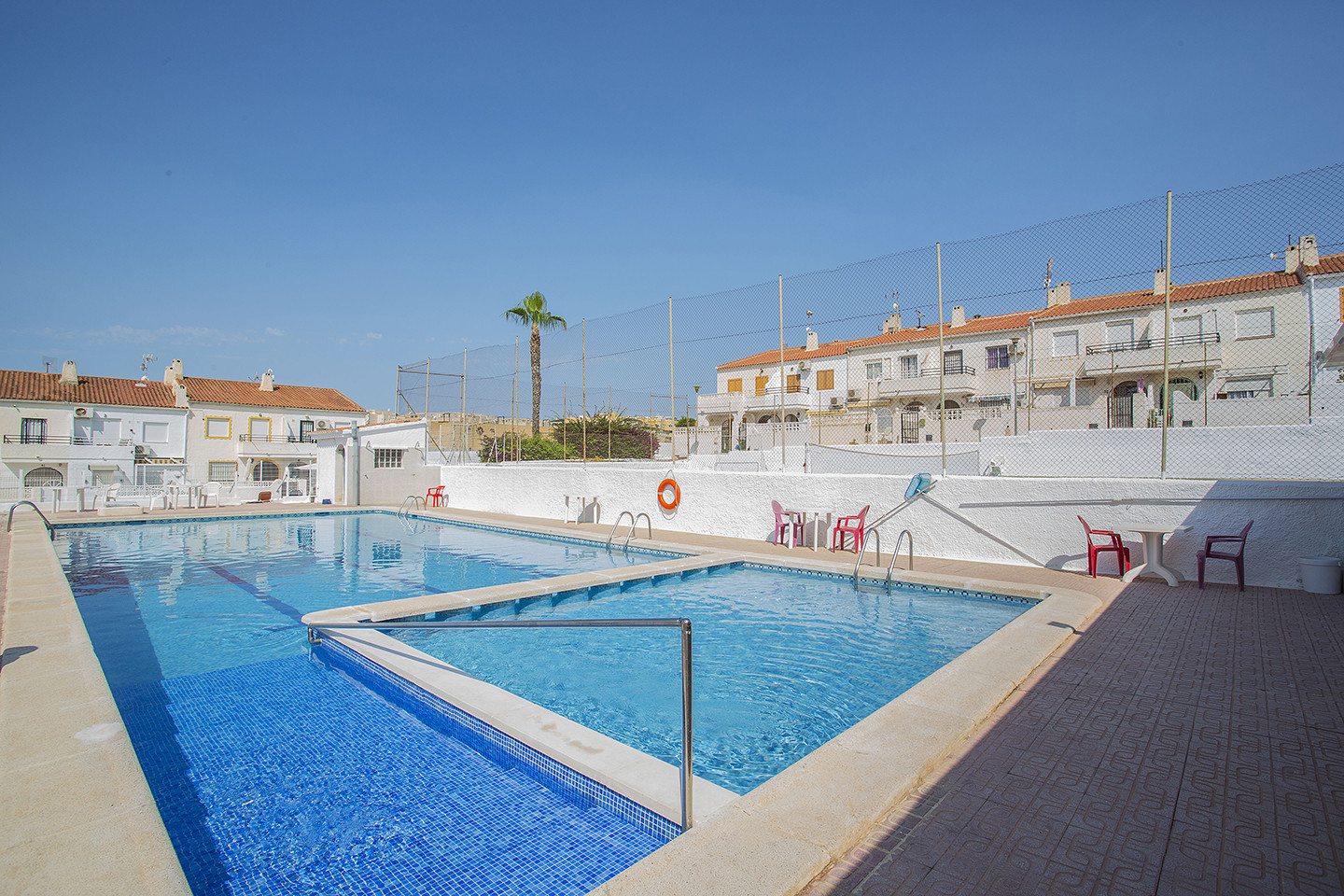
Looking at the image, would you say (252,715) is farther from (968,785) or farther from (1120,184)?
(1120,184)

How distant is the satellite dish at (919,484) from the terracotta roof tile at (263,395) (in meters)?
38.6

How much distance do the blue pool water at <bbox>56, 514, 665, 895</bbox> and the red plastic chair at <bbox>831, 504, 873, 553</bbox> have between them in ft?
21.2

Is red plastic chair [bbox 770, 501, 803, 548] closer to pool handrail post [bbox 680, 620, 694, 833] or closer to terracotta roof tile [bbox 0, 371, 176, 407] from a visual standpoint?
pool handrail post [bbox 680, 620, 694, 833]

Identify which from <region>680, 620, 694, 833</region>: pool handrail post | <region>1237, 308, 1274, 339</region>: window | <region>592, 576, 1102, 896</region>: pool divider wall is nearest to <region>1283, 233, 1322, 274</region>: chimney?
<region>1237, 308, 1274, 339</region>: window

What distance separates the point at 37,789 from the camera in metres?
2.76

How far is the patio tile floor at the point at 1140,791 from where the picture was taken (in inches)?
85.4

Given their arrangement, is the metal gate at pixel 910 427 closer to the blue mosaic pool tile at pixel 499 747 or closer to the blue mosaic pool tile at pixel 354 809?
the blue mosaic pool tile at pixel 499 747

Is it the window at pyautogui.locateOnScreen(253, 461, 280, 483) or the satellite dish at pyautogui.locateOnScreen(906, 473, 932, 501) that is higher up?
the satellite dish at pyautogui.locateOnScreen(906, 473, 932, 501)

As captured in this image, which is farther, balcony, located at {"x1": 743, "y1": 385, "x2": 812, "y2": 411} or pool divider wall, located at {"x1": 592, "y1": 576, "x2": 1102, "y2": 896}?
balcony, located at {"x1": 743, "y1": 385, "x2": 812, "y2": 411}

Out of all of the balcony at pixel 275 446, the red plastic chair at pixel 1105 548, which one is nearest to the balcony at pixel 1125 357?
the red plastic chair at pixel 1105 548

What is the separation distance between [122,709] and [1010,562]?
894 centimetres

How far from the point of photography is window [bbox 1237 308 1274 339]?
10656mm

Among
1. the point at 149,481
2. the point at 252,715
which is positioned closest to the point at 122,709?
the point at 252,715

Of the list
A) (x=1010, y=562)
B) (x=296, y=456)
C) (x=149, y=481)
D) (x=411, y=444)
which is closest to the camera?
(x=1010, y=562)
